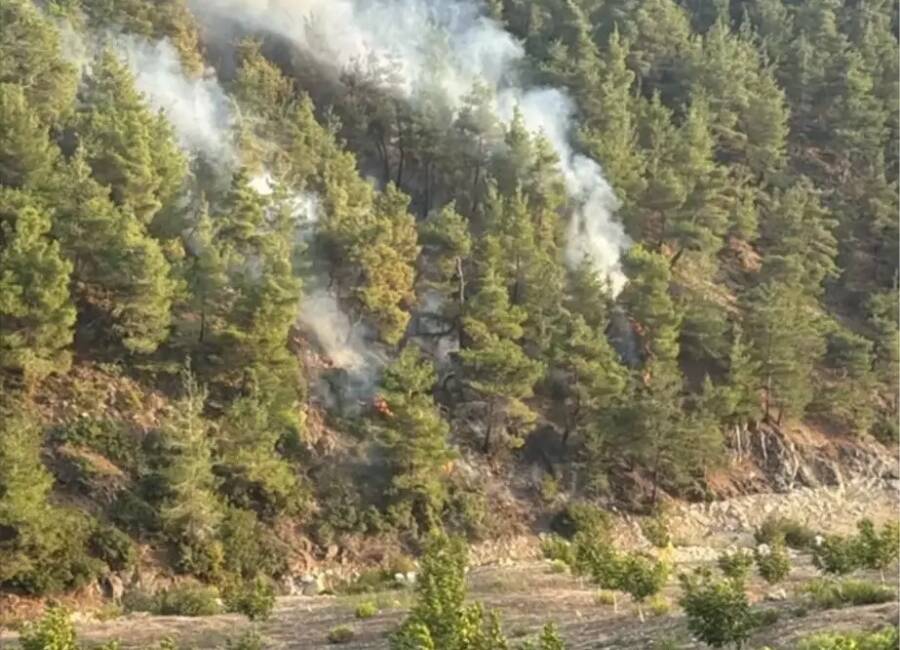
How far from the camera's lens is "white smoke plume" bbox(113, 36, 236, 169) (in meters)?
48.3

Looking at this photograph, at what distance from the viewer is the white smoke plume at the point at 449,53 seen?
2051 inches

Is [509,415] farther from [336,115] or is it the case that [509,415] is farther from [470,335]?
[336,115]

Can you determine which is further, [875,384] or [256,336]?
[875,384]

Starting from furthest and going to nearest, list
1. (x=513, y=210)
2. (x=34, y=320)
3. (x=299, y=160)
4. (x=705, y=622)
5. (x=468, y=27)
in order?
1. (x=468, y=27)
2. (x=299, y=160)
3. (x=513, y=210)
4. (x=34, y=320)
5. (x=705, y=622)

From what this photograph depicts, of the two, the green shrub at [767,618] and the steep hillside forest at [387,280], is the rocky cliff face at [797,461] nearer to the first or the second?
the steep hillside forest at [387,280]

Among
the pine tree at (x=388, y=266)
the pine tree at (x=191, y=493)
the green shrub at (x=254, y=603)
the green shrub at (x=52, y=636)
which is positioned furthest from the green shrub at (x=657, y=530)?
the green shrub at (x=52, y=636)

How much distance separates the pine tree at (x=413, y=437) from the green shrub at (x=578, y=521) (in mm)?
5359

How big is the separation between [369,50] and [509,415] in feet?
99.7

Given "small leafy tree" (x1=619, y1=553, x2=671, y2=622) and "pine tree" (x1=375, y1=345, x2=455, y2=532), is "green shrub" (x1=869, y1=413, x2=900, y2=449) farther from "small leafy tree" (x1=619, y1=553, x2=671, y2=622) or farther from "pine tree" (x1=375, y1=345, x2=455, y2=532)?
"small leafy tree" (x1=619, y1=553, x2=671, y2=622)

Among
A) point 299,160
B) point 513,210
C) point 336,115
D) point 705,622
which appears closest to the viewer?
point 705,622

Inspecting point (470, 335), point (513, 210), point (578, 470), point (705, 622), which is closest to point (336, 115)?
point (513, 210)

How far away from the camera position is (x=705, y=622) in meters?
16.9

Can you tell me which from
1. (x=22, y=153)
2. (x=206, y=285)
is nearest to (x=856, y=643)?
(x=206, y=285)

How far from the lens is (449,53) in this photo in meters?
63.4
